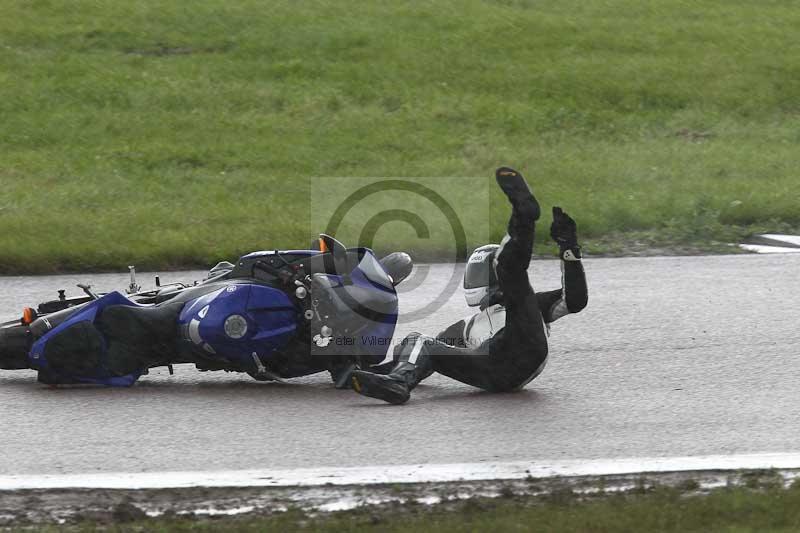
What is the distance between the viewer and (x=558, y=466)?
17.9 ft

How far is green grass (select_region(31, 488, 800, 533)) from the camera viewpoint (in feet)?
15.3

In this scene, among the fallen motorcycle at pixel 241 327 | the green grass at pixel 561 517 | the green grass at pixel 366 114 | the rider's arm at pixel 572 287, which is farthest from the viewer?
the green grass at pixel 366 114

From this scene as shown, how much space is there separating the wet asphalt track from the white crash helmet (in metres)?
0.55

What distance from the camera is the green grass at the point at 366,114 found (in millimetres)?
10773

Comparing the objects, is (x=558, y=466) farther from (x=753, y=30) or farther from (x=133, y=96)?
(x=753, y=30)

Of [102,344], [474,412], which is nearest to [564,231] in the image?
[474,412]

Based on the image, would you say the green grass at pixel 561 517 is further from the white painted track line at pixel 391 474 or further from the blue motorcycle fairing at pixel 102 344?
the blue motorcycle fairing at pixel 102 344

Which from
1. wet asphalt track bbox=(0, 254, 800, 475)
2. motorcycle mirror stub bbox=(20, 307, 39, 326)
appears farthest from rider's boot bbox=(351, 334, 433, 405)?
motorcycle mirror stub bbox=(20, 307, 39, 326)

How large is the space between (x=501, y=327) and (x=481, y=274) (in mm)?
299

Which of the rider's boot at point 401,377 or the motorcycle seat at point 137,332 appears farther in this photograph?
the motorcycle seat at point 137,332

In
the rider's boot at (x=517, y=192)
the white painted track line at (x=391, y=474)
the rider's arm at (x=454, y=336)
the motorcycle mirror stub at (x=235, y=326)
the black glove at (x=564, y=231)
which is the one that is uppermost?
the rider's boot at (x=517, y=192)

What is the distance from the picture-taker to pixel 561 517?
186 inches

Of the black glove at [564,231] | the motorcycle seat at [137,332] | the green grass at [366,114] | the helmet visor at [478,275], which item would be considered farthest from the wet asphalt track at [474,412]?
the green grass at [366,114]

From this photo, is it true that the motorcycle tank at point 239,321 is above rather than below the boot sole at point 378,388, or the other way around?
above
